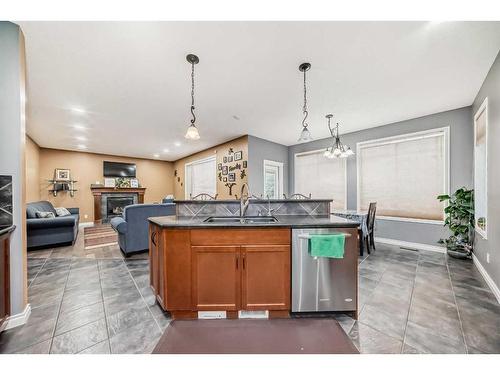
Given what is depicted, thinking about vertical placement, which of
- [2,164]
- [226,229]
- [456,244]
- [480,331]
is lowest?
[480,331]

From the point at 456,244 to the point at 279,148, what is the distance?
4.43 m

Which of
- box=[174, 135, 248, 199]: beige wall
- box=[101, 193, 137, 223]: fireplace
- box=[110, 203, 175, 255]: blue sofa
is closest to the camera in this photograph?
box=[110, 203, 175, 255]: blue sofa

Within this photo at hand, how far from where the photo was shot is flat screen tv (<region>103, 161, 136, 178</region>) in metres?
7.84

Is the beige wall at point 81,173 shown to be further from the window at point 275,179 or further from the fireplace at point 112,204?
the window at point 275,179

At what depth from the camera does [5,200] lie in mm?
1744

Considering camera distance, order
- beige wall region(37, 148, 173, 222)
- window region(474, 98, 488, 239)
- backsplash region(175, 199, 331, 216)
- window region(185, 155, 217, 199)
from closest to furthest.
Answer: backsplash region(175, 199, 331, 216)
window region(474, 98, 488, 239)
beige wall region(37, 148, 173, 222)
window region(185, 155, 217, 199)

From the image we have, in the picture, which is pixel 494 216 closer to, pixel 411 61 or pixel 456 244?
pixel 456 244

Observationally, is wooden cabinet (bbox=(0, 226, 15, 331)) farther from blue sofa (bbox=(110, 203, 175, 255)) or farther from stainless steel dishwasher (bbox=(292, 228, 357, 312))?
stainless steel dishwasher (bbox=(292, 228, 357, 312))

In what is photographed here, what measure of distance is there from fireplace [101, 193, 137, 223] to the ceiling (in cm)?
394

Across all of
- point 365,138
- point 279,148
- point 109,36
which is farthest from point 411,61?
point 279,148

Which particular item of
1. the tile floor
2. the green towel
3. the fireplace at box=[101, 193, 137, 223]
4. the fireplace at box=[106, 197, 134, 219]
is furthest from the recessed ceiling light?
the fireplace at box=[106, 197, 134, 219]

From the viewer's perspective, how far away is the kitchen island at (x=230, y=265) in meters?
1.83
